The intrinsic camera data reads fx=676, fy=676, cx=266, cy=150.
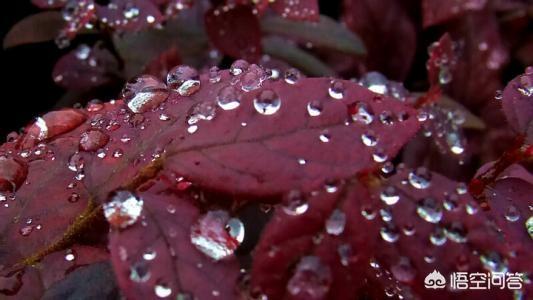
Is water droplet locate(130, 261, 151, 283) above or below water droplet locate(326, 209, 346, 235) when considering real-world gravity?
below

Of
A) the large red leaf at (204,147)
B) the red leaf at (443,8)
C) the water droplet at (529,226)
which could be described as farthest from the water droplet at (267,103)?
the red leaf at (443,8)

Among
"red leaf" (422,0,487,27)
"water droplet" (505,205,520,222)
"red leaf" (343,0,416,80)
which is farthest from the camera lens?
"red leaf" (343,0,416,80)

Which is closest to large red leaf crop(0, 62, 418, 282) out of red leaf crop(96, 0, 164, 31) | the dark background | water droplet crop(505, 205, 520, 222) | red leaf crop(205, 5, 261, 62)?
water droplet crop(505, 205, 520, 222)

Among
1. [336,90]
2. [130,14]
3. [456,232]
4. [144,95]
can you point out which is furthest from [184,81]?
[130,14]

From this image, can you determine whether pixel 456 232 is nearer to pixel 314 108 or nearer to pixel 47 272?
pixel 314 108

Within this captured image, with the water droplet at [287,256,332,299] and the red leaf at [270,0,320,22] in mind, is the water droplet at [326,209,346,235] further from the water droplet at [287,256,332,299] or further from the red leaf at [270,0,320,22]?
the red leaf at [270,0,320,22]

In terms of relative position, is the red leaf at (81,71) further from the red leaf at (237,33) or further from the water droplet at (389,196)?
the water droplet at (389,196)
